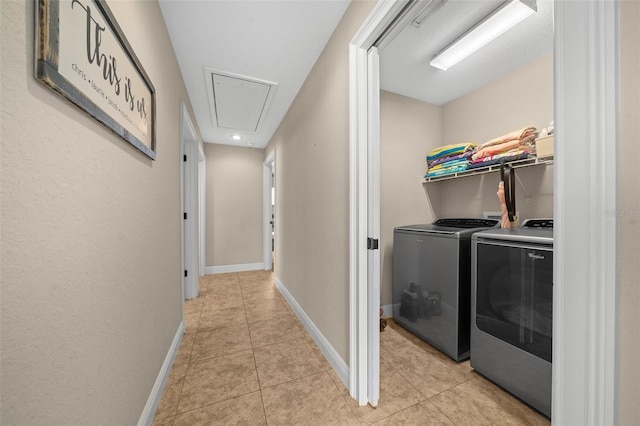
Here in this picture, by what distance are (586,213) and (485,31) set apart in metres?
1.76

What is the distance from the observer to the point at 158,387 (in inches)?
52.4

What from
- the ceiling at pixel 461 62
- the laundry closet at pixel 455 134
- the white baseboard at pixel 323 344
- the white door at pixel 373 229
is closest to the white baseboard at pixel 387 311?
the laundry closet at pixel 455 134

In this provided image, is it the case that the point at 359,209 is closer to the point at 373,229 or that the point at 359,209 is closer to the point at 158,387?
the point at 373,229

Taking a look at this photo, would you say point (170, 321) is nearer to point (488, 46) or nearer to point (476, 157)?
point (476, 157)

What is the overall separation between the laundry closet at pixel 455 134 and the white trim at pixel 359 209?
621 mm

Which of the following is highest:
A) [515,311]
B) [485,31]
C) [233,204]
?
[485,31]

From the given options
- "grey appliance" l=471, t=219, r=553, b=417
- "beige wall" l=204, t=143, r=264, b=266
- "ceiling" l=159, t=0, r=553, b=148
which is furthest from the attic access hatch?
"grey appliance" l=471, t=219, r=553, b=417

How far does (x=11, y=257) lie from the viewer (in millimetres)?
483

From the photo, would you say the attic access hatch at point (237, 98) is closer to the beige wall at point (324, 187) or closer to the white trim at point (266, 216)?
the beige wall at point (324, 187)

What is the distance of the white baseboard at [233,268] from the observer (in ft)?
13.3

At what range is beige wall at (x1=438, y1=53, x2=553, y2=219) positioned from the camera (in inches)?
70.7

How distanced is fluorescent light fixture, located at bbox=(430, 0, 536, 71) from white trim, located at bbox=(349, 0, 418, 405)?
869mm

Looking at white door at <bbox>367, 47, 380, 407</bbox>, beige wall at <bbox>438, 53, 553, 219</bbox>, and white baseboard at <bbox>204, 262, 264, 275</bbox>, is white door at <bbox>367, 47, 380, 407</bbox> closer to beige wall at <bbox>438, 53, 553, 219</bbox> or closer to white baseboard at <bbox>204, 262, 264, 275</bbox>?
beige wall at <bbox>438, 53, 553, 219</bbox>

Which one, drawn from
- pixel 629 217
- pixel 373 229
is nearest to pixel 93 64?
pixel 373 229
